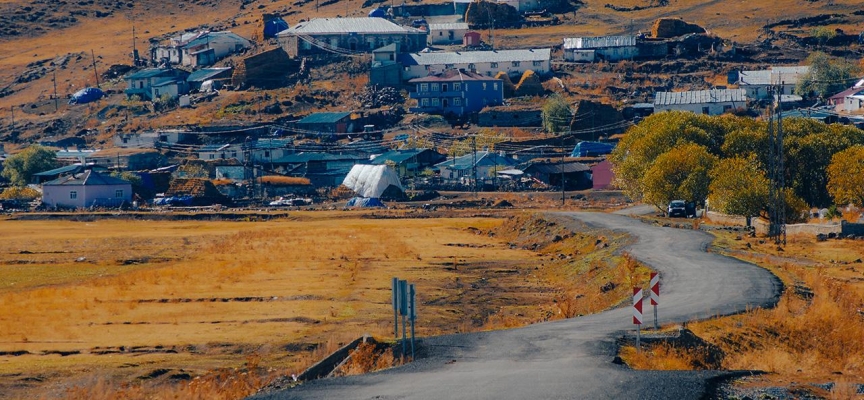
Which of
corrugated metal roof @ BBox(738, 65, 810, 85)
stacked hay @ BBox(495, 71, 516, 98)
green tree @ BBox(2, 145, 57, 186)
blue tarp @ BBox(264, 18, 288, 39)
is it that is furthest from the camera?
blue tarp @ BBox(264, 18, 288, 39)

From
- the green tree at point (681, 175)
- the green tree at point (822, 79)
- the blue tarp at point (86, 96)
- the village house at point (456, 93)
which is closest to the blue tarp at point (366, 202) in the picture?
the village house at point (456, 93)

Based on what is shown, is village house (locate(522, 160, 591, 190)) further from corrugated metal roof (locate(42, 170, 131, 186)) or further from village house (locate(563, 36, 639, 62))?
village house (locate(563, 36, 639, 62))

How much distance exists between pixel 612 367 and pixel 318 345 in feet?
36.0

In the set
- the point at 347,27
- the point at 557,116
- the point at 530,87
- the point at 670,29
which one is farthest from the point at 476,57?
the point at 557,116

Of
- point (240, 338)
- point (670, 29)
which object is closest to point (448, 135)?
point (670, 29)

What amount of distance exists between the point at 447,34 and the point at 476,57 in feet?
75.7

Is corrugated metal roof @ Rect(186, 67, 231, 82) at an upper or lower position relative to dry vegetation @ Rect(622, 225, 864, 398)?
lower

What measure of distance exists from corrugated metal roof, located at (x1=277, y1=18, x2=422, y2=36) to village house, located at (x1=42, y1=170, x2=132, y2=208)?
52585mm

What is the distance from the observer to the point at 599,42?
5822 inches

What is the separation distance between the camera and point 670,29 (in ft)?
497

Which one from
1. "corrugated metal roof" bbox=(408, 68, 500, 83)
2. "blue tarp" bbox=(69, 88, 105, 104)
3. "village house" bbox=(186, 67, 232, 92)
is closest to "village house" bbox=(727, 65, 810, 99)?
"corrugated metal roof" bbox=(408, 68, 500, 83)

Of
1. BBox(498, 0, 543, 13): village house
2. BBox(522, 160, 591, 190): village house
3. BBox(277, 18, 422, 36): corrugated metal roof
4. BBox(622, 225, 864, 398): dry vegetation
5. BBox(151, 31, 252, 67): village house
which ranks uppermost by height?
BBox(498, 0, 543, 13): village house

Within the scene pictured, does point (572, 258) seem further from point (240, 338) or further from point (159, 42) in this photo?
point (159, 42)

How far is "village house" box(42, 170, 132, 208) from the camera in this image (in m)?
107
